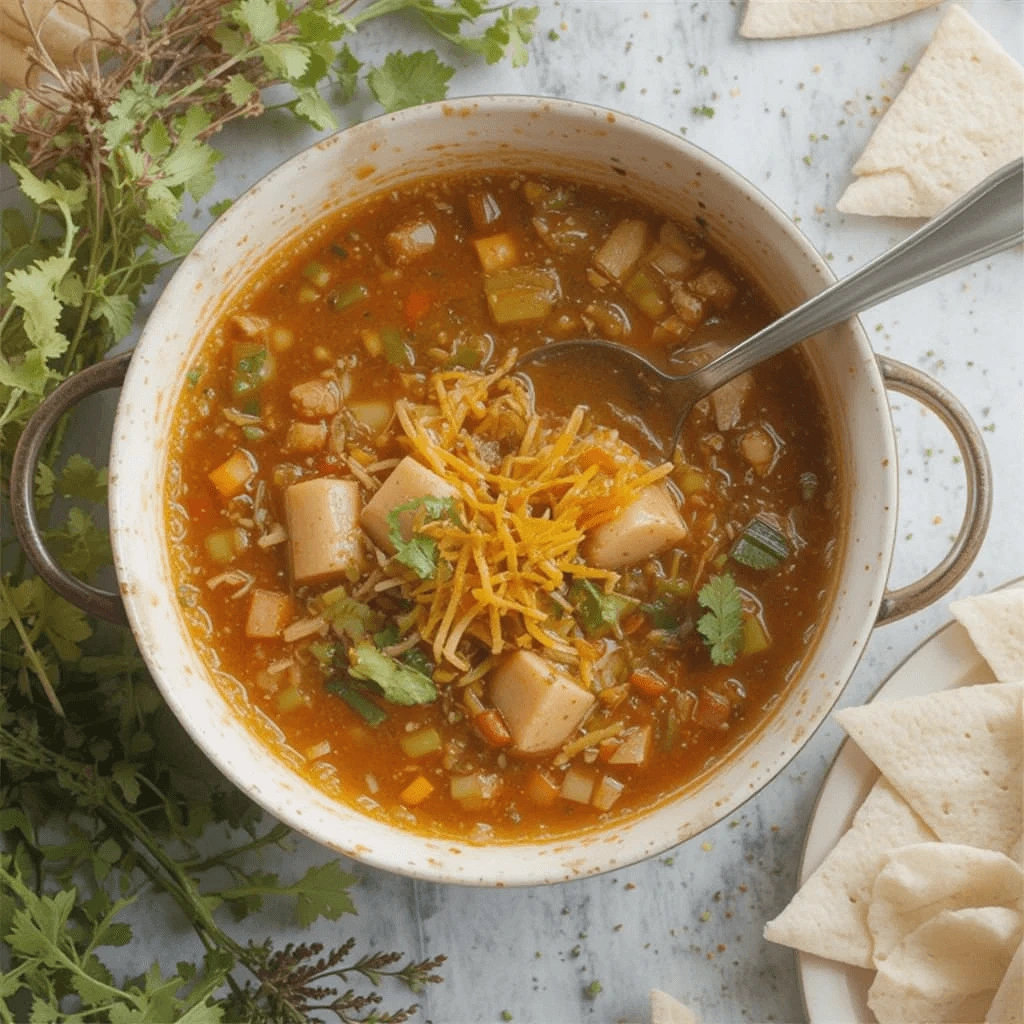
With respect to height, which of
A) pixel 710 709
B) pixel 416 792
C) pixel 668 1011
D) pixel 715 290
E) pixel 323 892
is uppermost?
pixel 715 290

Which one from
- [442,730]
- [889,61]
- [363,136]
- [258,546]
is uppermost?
[889,61]

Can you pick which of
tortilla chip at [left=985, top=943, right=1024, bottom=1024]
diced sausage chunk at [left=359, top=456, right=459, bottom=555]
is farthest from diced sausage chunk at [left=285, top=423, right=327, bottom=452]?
tortilla chip at [left=985, top=943, right=1024, bottom=1024]

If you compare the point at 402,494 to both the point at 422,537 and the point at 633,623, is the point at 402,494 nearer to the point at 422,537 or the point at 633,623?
the point at 422,537

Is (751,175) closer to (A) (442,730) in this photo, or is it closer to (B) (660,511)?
(B) (660,511)

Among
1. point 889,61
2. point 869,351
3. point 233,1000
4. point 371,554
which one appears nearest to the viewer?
point 869,351

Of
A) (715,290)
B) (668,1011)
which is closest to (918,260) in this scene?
(715,290)

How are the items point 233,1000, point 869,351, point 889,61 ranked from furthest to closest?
point 889,61 < point 233,1000 < point 869,351

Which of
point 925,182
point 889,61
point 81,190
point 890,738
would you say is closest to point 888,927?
point 890,738
